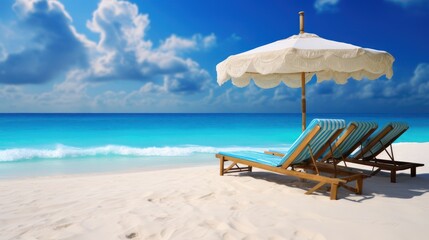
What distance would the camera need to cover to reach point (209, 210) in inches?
135

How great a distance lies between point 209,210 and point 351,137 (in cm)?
258

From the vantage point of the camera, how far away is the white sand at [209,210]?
9.20 feet

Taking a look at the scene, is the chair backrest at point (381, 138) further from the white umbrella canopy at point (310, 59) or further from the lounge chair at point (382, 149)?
the white umbrella canopy at point (310, 59)

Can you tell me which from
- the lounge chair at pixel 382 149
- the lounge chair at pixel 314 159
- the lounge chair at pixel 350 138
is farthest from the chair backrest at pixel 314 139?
the lounge chair at pixel 382 149

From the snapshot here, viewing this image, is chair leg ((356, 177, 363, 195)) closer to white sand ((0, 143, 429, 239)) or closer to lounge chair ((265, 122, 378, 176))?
white sand ((0, 143, 429, 239))

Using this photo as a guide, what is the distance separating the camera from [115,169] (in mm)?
7422

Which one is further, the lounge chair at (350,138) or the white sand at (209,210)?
the lounge chair at (350,138)

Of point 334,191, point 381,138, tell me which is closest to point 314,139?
point 334,191

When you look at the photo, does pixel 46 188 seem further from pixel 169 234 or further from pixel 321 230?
pixel 321 230

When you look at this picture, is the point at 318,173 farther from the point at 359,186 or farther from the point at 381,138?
→ the point at 381,138

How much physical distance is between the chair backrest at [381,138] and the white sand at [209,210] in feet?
1.63

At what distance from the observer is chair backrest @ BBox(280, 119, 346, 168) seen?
12.3 feet

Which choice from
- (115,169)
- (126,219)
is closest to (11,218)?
(126,219)

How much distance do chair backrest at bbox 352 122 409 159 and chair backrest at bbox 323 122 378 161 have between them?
0.22m
